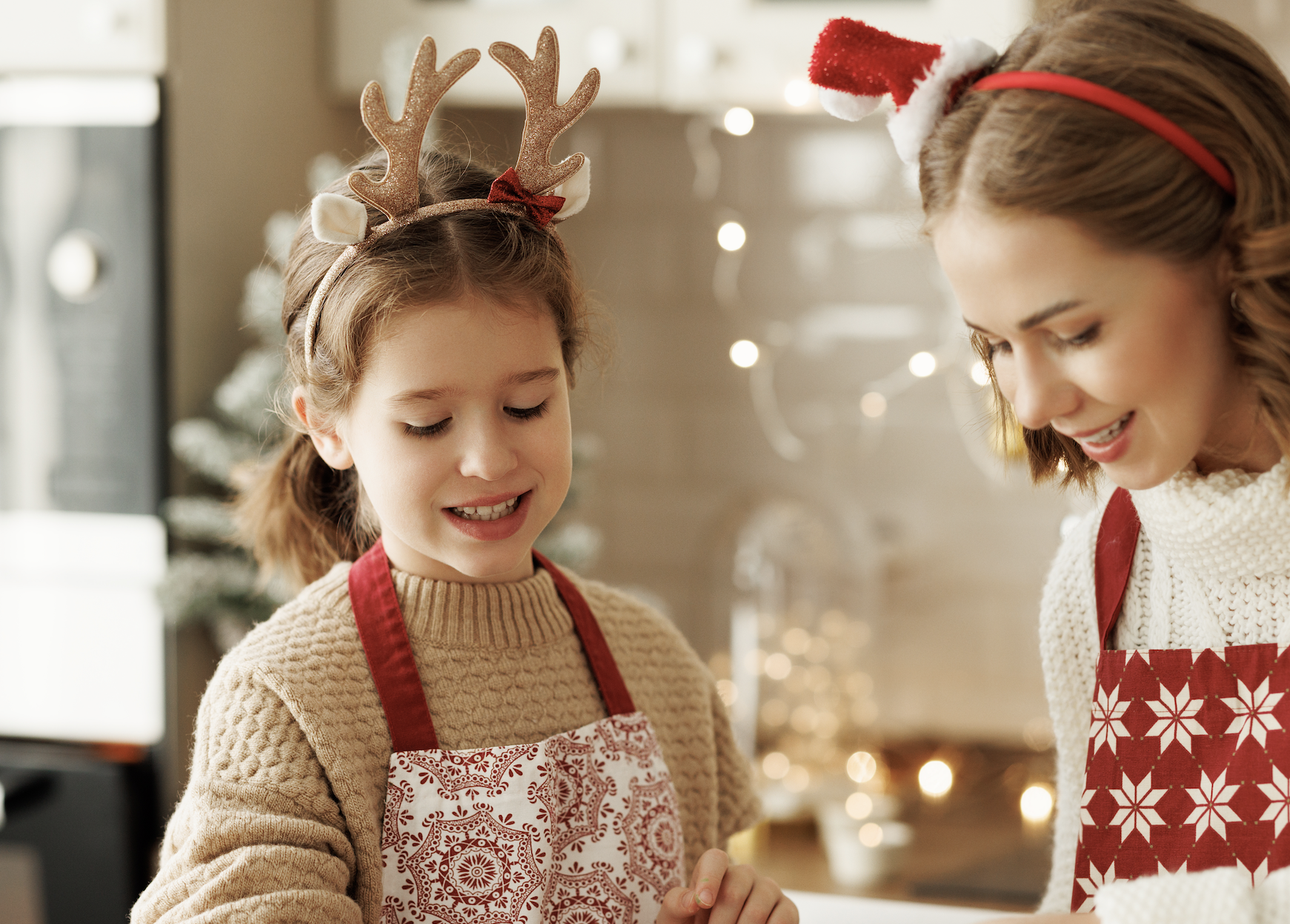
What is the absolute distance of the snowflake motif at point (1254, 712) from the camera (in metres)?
0.82

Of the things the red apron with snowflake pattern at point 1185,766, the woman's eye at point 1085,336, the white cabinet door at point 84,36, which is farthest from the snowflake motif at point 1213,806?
the white cabinet door at point 84,36

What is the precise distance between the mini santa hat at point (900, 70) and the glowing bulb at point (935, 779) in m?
1.52

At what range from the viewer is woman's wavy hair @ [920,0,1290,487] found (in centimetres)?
70

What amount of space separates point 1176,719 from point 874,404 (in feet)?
4.34

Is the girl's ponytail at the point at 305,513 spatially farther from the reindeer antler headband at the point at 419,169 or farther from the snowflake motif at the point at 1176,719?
the snowflake motif at the point at 1176,719

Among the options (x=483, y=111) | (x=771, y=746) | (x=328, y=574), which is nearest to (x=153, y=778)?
(x=328, y=574)

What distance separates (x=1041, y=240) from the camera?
70cm

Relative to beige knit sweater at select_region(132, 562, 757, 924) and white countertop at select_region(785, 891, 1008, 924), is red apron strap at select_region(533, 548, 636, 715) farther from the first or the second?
white countertop at select_region(785, 891, 1008, 924)

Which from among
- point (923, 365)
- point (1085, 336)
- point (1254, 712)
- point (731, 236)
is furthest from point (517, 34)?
point (1254, 712)

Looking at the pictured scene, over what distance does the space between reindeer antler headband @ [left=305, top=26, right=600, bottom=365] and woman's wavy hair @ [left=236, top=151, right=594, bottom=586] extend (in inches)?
0.5

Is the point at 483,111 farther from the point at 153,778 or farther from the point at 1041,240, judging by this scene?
the point at 1041,240

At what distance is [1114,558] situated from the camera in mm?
945

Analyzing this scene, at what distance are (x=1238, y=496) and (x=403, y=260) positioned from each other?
599 mm

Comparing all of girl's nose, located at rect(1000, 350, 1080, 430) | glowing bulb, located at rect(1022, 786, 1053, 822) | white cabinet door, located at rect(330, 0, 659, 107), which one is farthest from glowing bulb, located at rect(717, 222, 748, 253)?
girl's nose, located at rect(1000, 350, 1080, 430)
